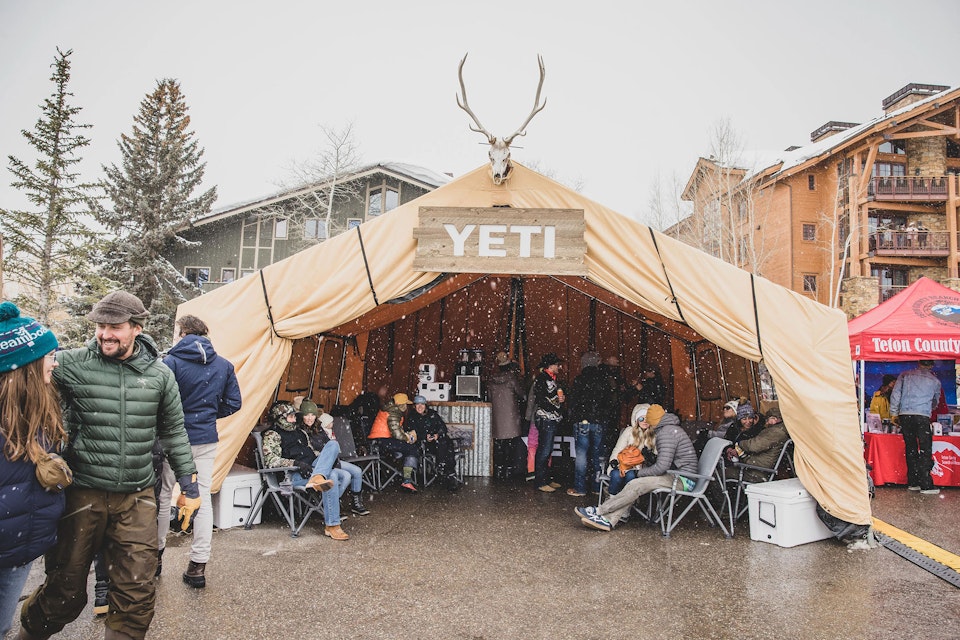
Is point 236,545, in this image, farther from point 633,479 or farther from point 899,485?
point 899,485

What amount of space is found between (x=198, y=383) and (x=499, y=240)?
277 centimetres

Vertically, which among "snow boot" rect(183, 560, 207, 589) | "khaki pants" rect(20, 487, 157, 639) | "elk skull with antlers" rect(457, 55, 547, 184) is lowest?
"snow boot" rect(183, 560, 207, 589)

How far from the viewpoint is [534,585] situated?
4109 mm

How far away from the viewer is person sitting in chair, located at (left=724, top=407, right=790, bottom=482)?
5.86m

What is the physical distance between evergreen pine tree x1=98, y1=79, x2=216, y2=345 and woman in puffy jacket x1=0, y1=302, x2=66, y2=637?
17.1 metres

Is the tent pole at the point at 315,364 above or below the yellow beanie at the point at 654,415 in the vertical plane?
above

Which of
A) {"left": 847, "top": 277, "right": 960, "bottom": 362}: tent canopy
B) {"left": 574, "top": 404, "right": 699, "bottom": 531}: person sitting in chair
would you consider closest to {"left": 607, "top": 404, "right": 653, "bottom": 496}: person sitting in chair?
{"left": 574, "top": 404, "right": 699, "bottom": 531}: person sitting in chair

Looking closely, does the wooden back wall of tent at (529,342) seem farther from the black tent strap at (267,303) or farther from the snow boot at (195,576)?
the snow boot at (195,576)

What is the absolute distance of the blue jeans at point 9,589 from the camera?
2240 millimetres

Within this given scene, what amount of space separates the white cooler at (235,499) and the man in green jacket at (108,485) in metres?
2.68

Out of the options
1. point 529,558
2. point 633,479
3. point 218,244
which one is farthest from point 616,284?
point 218,244

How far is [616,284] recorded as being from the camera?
5.59 m

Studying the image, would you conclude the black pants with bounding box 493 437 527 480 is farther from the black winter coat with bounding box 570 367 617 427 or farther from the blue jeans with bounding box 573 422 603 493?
the black winter coat with bounding box 570 367 617 427

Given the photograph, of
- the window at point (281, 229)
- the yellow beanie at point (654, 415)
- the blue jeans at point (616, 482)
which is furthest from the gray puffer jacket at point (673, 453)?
the window at point (281, 229)
